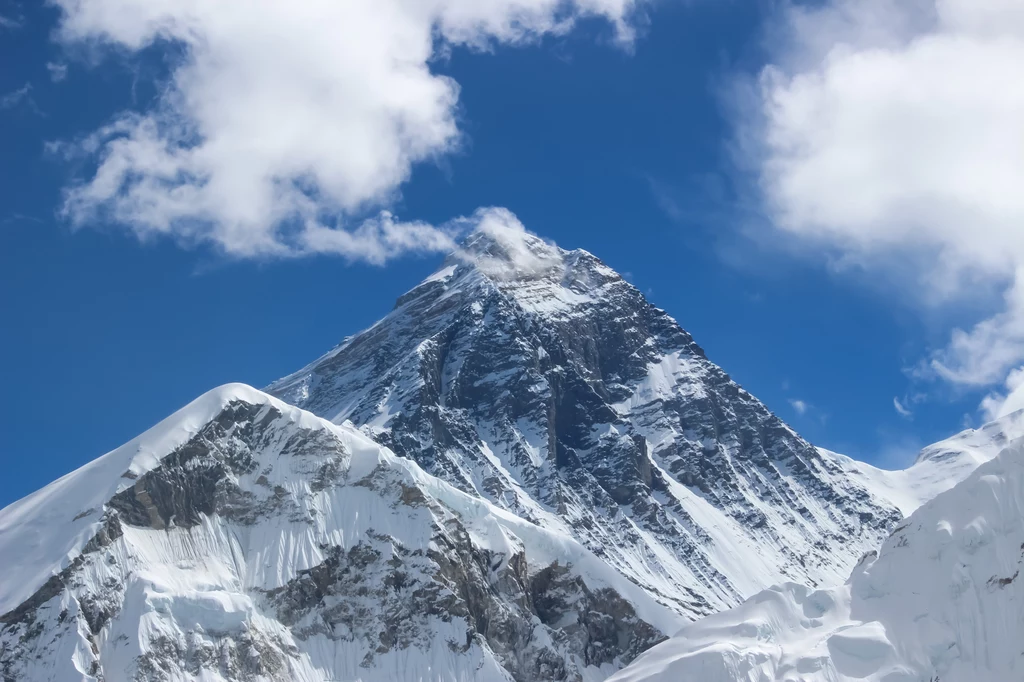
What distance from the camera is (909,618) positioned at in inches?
6845

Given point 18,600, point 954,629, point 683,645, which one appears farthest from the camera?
point 18,600

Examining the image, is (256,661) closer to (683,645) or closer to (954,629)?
(683,645)

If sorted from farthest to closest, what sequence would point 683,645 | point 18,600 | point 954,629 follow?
point 18,600
point 683,645
point 954,629

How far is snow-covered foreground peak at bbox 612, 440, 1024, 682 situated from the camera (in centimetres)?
16675

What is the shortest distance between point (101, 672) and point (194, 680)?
11226mm

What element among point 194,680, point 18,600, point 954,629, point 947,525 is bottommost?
point 954,629

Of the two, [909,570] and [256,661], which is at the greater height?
[256,661]

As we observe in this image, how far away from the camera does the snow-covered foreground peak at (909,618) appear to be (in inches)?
6565

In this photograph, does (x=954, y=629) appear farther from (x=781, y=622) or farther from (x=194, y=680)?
(x=194, y=680)

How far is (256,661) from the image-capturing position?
650ft

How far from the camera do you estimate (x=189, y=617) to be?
648 ft

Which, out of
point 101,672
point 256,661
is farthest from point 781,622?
point 101,672

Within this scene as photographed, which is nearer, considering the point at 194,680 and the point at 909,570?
the point at 909,570

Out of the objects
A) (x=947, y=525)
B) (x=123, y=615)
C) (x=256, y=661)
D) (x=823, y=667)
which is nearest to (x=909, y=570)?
(x=947, y=525)
